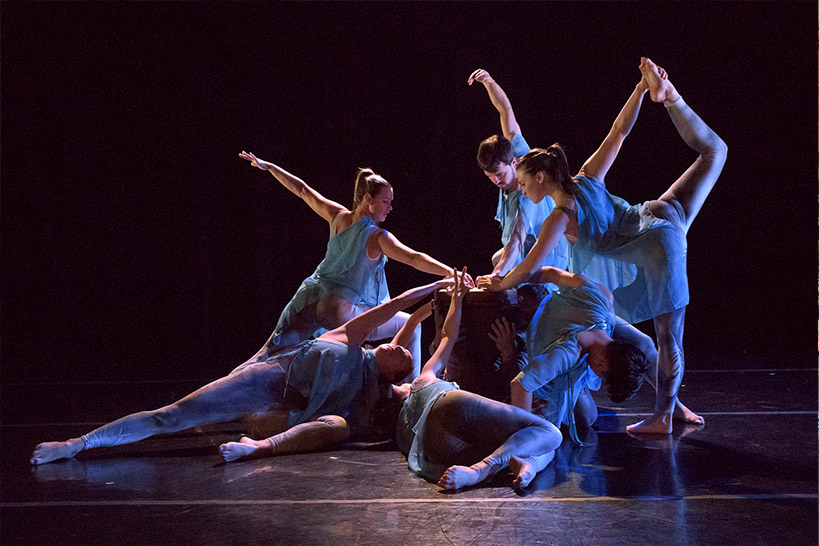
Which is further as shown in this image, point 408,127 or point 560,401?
point 408,127

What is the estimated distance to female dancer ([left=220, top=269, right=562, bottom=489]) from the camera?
2.46 metres

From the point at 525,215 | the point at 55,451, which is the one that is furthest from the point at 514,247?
the point at 55,451

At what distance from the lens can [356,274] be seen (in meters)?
3.86

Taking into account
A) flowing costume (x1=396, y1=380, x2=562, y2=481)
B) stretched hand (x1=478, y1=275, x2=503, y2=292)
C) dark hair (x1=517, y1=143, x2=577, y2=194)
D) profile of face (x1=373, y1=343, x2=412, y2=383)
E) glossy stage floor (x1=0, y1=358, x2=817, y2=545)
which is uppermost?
dark hair (x1=517, y1=143, x2=577, y2=194)

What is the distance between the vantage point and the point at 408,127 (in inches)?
229

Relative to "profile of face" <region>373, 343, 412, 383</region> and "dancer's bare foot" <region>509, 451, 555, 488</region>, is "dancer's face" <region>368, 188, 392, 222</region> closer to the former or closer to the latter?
"profile of face" <region>373, 343, 412, 383</region>

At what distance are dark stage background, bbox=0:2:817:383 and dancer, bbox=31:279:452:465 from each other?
222 centimetres

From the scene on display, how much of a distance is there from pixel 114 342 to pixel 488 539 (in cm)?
500

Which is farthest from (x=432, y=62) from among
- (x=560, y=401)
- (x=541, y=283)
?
(x=560, y=401)

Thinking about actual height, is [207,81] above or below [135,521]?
above

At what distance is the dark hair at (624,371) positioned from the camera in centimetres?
274

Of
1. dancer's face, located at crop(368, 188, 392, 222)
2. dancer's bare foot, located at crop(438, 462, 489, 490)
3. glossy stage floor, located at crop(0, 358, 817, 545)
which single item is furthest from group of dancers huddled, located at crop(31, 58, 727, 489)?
dancer's face, located at crop(368, 188, 392, 222)

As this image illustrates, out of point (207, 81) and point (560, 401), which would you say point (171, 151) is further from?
point (560, 401)

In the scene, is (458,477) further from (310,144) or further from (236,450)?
(310,144)
